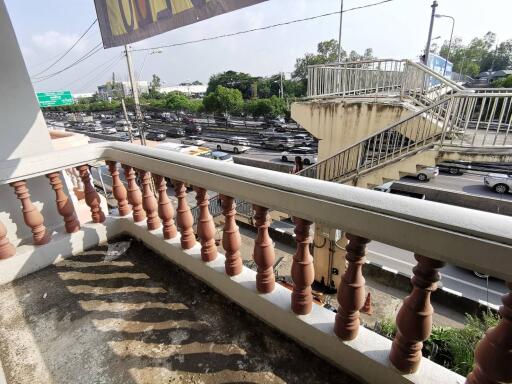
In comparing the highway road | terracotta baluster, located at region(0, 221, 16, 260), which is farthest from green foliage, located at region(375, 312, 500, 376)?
the highway road

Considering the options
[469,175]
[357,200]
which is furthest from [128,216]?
[469,175]

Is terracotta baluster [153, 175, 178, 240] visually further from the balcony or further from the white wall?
the white wall

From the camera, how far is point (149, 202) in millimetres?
2045

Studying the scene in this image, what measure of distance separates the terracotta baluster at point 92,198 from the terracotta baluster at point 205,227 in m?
1.20

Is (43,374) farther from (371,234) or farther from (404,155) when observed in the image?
(404,155)

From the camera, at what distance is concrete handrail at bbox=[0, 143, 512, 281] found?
0.69 meters

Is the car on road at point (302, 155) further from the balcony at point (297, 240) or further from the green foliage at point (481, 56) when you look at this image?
the green foliage at point (481, 56)

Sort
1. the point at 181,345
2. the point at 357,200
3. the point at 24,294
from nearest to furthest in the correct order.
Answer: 1. the point at 357,200
2. the point at 181,345
3. the point at 24,294

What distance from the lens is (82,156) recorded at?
2.15 metres

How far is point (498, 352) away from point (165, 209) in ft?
5.75

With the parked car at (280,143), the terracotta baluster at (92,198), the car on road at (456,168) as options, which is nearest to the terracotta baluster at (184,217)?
the terracotta baluster at (92,198)

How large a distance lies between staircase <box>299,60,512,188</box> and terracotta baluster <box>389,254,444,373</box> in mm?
4680

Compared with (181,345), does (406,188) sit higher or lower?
lower

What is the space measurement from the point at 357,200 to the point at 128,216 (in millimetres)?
2092
